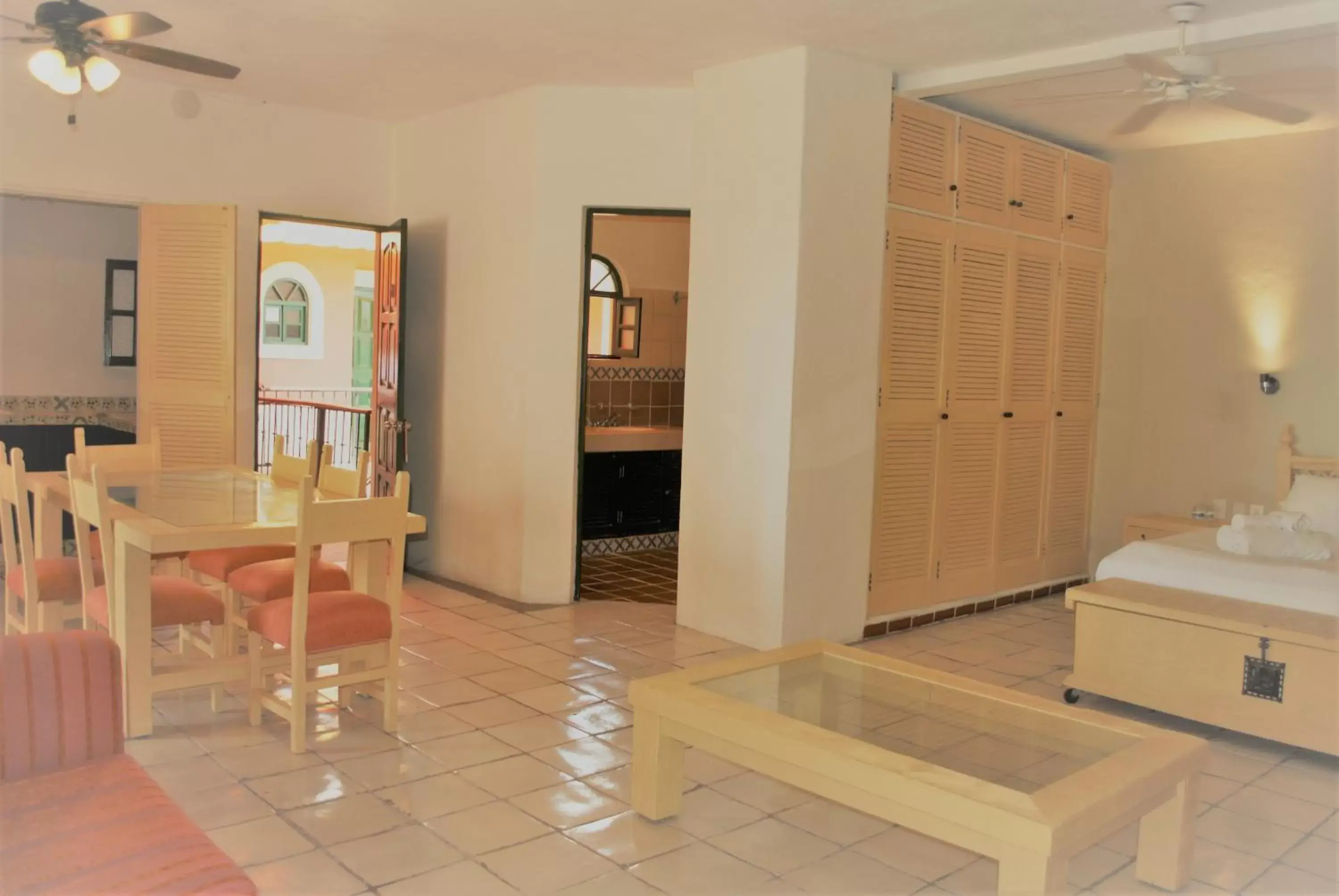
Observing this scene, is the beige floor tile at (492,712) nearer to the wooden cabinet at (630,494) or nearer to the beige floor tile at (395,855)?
the beige floor tile at (395,855)

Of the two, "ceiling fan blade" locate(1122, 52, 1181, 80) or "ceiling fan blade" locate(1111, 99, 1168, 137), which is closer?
"ceiling fan blade" locate(1122, 52, 1181, 80)

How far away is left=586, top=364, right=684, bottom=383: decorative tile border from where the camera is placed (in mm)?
8172

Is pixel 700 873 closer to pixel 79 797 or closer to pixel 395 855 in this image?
pixel 395 855

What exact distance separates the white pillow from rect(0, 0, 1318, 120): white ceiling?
2437 mm

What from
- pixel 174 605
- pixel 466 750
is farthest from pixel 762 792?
pixel 174 605

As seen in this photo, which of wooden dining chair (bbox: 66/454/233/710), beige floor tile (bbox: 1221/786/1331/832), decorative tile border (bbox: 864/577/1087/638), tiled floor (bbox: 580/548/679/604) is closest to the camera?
beige floor tile (bbox: 1221/786/1331/832)

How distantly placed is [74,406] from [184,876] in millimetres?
6085

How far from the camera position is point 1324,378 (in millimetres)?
6047

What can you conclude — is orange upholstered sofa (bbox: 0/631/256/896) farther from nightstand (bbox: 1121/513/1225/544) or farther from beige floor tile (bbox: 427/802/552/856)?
nightstand (bbox: 1121/513/1225/544)

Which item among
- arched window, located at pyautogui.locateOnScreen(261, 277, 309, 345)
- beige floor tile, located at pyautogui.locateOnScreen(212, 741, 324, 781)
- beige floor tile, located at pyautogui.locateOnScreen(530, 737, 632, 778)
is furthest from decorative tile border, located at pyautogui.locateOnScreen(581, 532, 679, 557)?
arched window, located at pyautogui.locateOnScreen(261, 277, 309, 345)

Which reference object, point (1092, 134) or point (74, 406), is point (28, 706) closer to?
point (74, 406)

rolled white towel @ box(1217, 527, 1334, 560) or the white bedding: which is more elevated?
rolled white towel @ box(1217, 527, 1334, 560)

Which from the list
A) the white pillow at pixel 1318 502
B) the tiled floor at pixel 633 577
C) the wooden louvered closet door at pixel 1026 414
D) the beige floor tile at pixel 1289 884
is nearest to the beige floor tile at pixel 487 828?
the beige floor tile at pixel 1289 884

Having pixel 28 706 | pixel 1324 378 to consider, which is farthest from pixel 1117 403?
pixel 28 706
